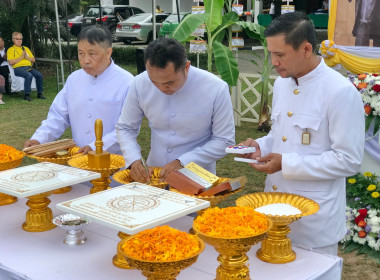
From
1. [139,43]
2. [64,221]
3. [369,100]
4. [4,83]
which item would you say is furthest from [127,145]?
[139,43]

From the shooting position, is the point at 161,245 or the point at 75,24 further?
the point at 75,24

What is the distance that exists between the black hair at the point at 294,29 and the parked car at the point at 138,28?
17.8 m

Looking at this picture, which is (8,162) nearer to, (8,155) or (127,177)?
(8,155)

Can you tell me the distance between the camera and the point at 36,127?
8.16 m

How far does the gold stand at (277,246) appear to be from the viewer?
68.2 inches

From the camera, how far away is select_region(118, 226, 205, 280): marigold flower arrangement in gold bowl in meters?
1.39

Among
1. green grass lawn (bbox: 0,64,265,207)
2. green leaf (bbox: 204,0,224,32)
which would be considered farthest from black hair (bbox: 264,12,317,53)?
green leaf (bbox: 204,0,224,32)

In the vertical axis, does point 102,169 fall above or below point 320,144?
below

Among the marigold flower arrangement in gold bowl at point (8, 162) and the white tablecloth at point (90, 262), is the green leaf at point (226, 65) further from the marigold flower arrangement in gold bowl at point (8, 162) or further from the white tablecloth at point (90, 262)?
the white tablecloth at point (90, 262)

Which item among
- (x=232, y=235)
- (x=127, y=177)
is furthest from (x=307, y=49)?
(x=127, y=177)

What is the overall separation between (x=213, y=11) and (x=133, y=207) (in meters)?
5.51

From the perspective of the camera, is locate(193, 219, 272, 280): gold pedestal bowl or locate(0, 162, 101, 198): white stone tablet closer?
locate(193, 219, 272, 280): gold pedestal bowl

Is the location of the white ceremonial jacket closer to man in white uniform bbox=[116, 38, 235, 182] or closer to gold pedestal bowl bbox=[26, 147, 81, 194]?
man in white uniform bbox=[116, 38, 235, 182]

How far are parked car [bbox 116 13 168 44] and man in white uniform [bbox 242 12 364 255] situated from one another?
17.7m
